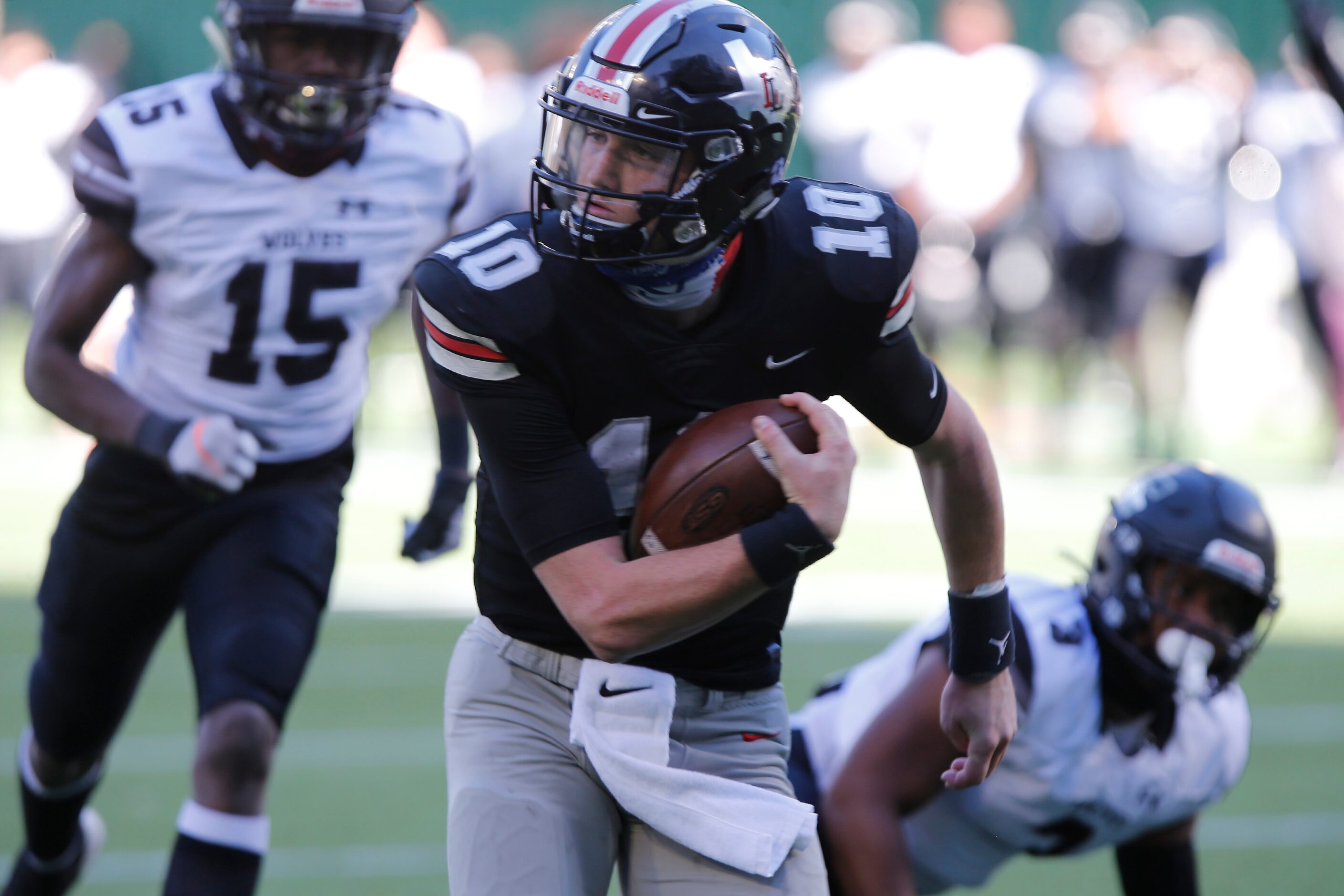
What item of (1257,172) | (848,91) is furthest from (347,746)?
(1257,172)

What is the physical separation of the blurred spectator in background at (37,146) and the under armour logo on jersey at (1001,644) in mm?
12245

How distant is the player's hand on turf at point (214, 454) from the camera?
3443 mm

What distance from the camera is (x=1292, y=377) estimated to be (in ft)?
45.0

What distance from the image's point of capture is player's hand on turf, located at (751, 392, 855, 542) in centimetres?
238

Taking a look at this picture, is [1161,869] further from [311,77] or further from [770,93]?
[311,77]


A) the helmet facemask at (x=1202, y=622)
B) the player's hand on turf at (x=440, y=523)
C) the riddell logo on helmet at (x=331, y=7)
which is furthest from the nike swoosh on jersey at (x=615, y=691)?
the riddell logo on helmet at (x=331, y=7)

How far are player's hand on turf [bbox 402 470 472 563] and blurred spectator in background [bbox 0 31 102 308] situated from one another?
1074 centimetres

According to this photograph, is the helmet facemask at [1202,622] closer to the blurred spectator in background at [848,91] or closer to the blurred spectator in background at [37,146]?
the blurred spectator in background at [848,91]

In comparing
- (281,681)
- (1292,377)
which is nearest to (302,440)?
(281,681)

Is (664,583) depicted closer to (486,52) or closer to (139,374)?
(139,374)

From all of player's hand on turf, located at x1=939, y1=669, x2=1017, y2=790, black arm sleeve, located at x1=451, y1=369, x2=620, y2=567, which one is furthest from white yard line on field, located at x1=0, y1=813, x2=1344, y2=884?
black arm sleeve, located at x1=451, y1=369, x2=620, y2=567

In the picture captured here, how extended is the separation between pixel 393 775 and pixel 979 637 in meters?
2.89

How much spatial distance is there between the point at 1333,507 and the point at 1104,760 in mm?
7500

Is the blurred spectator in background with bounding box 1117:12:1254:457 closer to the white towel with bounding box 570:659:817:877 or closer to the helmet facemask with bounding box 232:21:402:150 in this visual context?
the helmet facemask with bounding box 232:21:402:150
